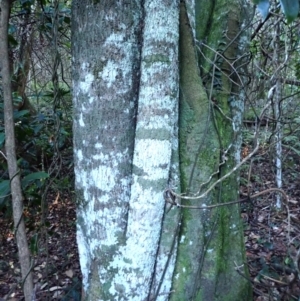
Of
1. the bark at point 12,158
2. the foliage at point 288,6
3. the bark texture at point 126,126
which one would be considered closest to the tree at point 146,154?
the bark texture at point 126,126

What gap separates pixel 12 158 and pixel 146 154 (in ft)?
1.71

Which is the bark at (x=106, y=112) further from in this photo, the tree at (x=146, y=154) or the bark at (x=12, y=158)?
the bark at (x=12, y=158)

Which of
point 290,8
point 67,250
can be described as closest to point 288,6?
point 290,8

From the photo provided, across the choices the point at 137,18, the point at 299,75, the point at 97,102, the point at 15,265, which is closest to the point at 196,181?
the point at 97,102

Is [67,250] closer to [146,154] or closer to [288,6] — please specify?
[146,154]

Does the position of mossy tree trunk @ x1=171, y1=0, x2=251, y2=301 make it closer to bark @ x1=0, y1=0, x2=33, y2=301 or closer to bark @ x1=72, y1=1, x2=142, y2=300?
bark @ x1=72, y1=1, x2=142, y2=300

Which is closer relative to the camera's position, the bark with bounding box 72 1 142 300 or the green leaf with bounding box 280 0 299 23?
the green leaf with bounding box 280 0 299 23

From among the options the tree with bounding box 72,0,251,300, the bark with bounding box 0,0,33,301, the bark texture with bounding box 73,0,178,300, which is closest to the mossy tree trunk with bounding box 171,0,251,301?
the tree with bounding box 72,0,251,300

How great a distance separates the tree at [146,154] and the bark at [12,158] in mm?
223

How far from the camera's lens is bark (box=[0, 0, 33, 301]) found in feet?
4.76

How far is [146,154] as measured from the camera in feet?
4.53

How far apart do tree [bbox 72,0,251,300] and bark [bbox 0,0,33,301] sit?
223mm

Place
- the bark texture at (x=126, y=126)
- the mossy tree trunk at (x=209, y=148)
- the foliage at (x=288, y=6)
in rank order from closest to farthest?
the foliage at (x=288, y=6), the bark texture at (x=126, y=126), the mossy tree trunk at (x=209, y=148)

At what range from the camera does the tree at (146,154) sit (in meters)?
1.39
